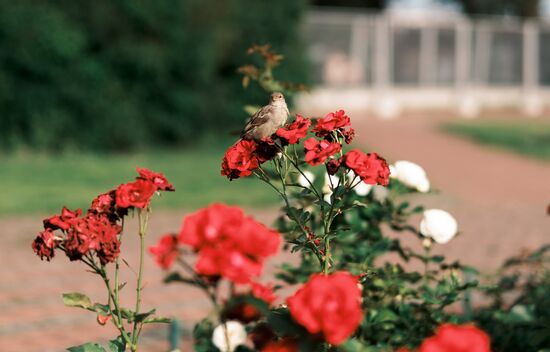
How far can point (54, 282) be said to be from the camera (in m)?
6.78

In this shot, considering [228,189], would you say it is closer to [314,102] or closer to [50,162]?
[50,162]

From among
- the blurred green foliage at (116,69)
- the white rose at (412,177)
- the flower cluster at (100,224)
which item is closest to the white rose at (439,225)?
the white rose at (412,177)

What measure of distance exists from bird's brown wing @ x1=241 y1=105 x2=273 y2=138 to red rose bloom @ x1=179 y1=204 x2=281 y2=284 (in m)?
0.95

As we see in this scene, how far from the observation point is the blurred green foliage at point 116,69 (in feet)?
49.3

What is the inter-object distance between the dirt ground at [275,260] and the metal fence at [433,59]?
5219mm

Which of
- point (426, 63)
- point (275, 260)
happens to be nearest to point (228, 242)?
point (275, 260)

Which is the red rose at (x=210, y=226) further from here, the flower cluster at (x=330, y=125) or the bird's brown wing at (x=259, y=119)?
the bird's brown wing at (x=259, y=119)

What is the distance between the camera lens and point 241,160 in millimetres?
2041

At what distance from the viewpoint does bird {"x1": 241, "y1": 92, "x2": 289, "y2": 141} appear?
2477 millimetres

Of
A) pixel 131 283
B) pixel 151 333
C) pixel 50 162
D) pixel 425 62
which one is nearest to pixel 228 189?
pixel 50 162

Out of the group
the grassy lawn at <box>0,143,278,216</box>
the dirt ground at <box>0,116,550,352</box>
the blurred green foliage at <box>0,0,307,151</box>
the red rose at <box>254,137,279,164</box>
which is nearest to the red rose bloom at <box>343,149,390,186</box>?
the red rose at <box>254,137,279,164</box>

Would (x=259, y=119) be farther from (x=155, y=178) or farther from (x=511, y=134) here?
(x=511, y=134)

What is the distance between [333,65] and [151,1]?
308 inches

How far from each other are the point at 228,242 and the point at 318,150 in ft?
1.70
